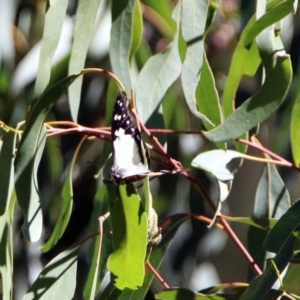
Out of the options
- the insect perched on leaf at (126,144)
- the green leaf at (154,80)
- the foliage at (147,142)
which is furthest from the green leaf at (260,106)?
the green leaf at (154,80)

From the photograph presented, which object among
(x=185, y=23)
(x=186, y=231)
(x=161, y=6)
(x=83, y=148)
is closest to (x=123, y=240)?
(x=185, y=23)

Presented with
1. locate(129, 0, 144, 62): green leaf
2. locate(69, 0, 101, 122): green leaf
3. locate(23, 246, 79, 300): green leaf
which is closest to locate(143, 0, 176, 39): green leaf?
locate(129, 0, 144, 62): green leaf

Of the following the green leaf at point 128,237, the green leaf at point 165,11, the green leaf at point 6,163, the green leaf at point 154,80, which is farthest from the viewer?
the green leaf at point 165,11

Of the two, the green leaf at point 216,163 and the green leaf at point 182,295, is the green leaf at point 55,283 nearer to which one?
the green leaf at point 182,295

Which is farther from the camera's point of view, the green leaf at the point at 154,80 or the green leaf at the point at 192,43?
the green leaf at the point at 154,80

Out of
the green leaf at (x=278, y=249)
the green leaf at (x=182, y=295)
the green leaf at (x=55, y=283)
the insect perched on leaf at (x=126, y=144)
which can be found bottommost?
the green leaf at (x=182, y=295)

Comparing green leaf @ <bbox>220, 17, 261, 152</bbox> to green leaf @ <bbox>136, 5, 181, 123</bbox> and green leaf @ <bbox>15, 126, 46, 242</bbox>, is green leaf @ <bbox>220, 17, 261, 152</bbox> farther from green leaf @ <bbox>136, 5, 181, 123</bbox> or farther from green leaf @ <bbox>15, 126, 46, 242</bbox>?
green leaf @ <bbox>15, 126, 46, 242</bbox>

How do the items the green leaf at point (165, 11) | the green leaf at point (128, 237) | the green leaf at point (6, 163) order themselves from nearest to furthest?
1. the green leaf at point (128, 237)
2. the green leaf at point (6, 163)
3. the green leaf at point (165, 11)

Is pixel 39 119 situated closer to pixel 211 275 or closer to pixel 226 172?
pixel 226 172
